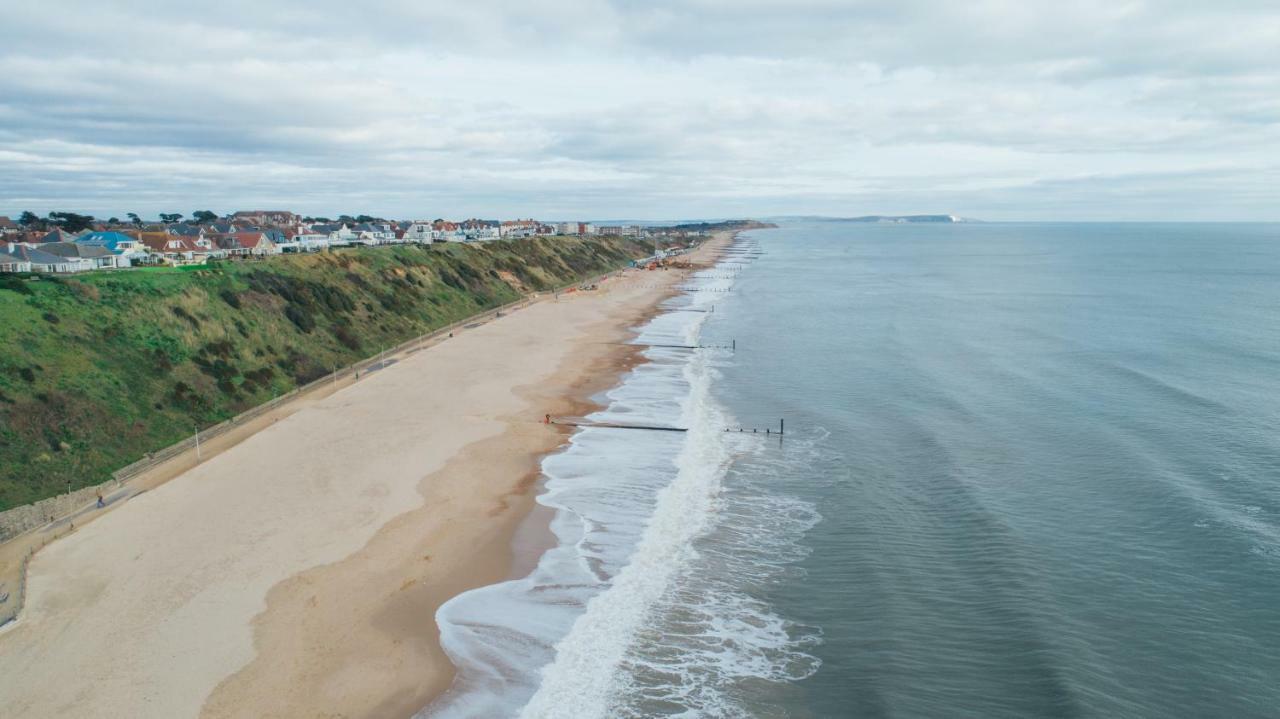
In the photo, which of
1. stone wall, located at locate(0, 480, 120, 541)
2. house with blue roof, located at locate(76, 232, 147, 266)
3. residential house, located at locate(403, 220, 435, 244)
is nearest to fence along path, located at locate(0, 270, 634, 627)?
stone wall, located at locate(0, 480, 120, 541)

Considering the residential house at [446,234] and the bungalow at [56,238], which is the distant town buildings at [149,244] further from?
the residential house at [446,234]

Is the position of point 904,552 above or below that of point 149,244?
below

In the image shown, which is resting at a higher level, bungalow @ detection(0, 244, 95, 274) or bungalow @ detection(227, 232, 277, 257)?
bungalow @ detection(227, 232, 277, 257)

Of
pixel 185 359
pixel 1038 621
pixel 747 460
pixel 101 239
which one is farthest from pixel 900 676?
pixel 101 239

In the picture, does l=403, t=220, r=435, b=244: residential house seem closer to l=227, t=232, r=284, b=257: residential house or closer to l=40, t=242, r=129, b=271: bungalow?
l=227, t=232, r=284, b=257: residential house

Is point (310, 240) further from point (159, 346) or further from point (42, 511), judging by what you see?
point (42, 511)

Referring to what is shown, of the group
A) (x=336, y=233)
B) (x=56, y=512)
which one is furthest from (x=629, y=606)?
(x=336, y=233)
